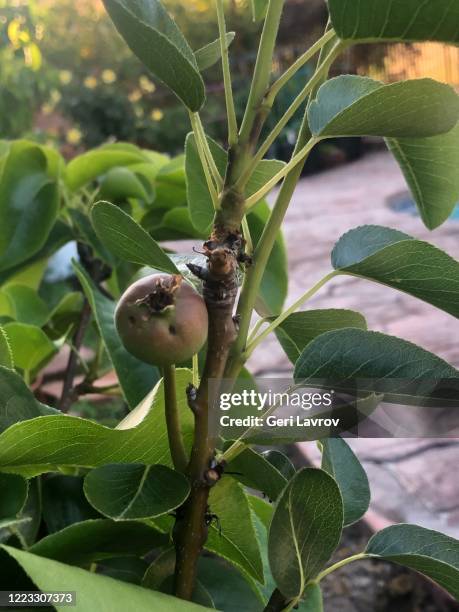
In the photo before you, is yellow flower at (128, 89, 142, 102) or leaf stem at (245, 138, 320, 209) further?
yellow flower at (128, 89, 142, 102)

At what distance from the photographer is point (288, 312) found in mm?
A: 416

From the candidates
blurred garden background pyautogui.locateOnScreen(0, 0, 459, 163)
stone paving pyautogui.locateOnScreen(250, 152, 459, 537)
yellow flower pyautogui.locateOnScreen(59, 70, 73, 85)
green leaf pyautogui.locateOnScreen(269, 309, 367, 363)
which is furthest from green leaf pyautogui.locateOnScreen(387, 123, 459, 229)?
yellow flower pyautogui.locateOnScreen(59, 70, 73, 85)

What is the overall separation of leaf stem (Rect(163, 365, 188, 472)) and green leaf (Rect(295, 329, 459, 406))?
6 centimetres

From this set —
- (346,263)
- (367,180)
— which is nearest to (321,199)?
(367,180)

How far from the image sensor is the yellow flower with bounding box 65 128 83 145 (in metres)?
6.59

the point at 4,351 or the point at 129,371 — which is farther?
the point at 129,371

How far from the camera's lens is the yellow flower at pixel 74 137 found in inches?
259

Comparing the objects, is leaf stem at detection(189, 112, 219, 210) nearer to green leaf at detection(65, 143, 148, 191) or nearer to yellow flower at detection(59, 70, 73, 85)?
green leaf at detection(65, 143, 148, 191)

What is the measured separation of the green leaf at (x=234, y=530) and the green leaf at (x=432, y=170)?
0.68 ft

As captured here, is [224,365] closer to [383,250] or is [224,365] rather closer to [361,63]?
[383,250]

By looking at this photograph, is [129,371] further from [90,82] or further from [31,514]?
[90,82]

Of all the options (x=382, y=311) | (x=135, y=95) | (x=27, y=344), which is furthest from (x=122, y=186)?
(x=135, y=95)

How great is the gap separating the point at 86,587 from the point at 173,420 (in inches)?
3.5

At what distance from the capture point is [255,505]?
0.52 meters
